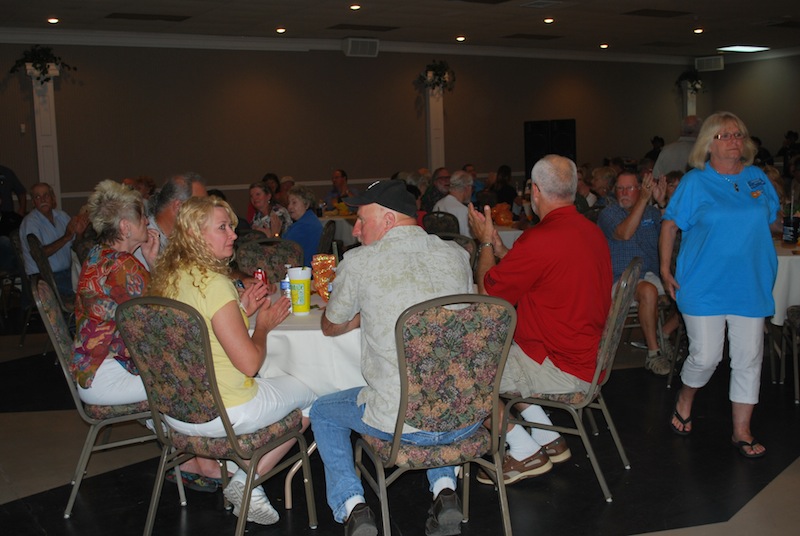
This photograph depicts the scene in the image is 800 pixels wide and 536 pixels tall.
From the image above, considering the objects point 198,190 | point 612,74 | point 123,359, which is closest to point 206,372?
point 123,359

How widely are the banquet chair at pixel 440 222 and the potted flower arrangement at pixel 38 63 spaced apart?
7039 millimetres

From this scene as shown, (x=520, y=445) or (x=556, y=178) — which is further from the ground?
(x=556, y=178)

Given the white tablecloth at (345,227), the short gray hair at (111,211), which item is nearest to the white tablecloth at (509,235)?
the white tablecloth at (345,227)

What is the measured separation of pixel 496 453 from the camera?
282 centimetres

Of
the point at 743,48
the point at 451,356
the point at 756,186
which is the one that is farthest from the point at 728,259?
the point at 743,48

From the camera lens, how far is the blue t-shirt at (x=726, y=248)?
3.67 metres

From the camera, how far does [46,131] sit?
37.7ft

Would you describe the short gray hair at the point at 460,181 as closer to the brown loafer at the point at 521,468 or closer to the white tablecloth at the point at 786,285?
the white tablecloth at the point at 786,285

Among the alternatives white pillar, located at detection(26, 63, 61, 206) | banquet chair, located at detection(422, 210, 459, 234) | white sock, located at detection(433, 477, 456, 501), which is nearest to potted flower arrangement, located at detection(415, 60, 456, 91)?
white pillar, located at detection(26, 63, 61, 206)

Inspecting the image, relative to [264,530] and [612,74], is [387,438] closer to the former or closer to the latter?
[264,530]

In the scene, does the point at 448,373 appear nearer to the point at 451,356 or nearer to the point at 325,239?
the point at 451,356

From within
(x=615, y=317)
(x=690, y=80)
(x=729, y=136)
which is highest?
(x=690, y=80)

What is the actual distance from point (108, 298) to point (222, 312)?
770mm

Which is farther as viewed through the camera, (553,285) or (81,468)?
(81,468)
